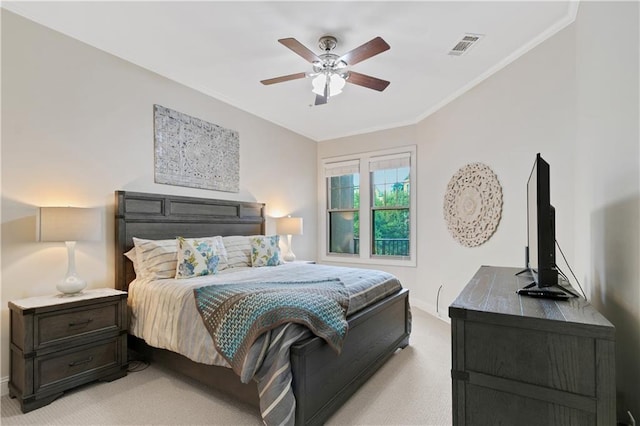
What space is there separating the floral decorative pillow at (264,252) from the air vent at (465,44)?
282cm

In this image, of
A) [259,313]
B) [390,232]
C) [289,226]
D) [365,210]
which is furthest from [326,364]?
[365,210]

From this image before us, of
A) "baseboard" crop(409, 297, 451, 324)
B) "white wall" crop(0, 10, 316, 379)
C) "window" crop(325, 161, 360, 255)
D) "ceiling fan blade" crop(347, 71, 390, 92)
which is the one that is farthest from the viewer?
"window" crop(325, 161, 360, 255)

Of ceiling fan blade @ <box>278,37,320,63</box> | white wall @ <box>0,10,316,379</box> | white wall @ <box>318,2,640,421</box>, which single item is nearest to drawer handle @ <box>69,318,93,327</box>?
white wall @ <box>0,10,316,379</box>

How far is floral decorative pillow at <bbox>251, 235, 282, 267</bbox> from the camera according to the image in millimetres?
3787

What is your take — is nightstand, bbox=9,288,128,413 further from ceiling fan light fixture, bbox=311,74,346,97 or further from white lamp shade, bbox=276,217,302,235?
ceiling fan light fixture, bbox=311,74,346,97

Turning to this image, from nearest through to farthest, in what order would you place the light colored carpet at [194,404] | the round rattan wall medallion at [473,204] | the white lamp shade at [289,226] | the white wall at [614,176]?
the white wall at [614,176] → the light colored carpet at [194,404] → the round rattan wall medallion at [473,204] → the white lamp shade at [289,226]

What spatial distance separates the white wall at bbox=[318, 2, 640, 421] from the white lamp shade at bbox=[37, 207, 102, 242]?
131 inches

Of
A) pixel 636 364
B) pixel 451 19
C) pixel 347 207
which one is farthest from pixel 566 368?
pixel 347 207

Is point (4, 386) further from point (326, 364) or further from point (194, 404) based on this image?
point (326, 364)

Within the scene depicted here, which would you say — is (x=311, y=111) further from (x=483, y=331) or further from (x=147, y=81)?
(x=483, y=331)

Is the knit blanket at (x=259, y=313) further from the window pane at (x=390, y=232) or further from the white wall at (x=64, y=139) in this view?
the window pane at (x=390, y=232)

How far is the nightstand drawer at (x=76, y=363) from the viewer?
7.38ft

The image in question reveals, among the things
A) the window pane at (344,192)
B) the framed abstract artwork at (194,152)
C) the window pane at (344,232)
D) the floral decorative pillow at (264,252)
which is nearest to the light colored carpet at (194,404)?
the floral decorative pillow at (264,252)

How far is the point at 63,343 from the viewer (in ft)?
7.68
